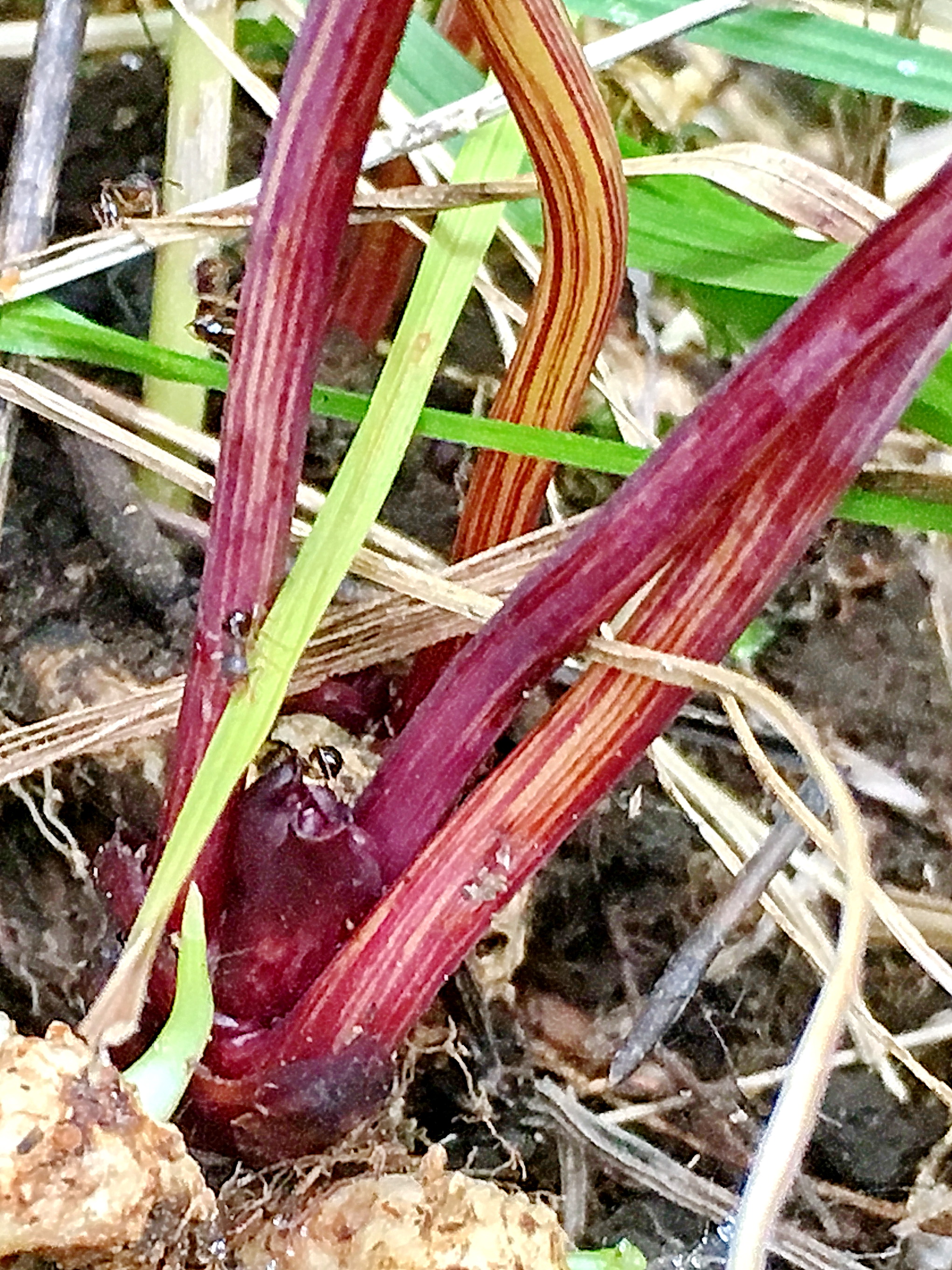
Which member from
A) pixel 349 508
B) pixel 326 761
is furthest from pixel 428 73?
pixel 326 761

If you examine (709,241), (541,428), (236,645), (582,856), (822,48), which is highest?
(822,48)

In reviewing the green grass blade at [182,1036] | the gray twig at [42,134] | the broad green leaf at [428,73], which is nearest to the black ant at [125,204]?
the gray twig at [42,134]

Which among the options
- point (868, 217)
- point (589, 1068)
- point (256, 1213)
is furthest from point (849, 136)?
point (256, 1213)

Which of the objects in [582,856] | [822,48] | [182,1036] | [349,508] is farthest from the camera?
[582,856]

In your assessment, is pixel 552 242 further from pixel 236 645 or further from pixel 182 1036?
pixel 182 1036

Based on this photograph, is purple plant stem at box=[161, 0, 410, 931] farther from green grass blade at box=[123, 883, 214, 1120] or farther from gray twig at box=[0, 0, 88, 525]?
gray twig at box=[0, 0, 88, 525]

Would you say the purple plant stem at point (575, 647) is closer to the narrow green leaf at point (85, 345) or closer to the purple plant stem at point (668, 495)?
the purple plant stem at point (668, 495)

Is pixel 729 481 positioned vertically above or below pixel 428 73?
below
